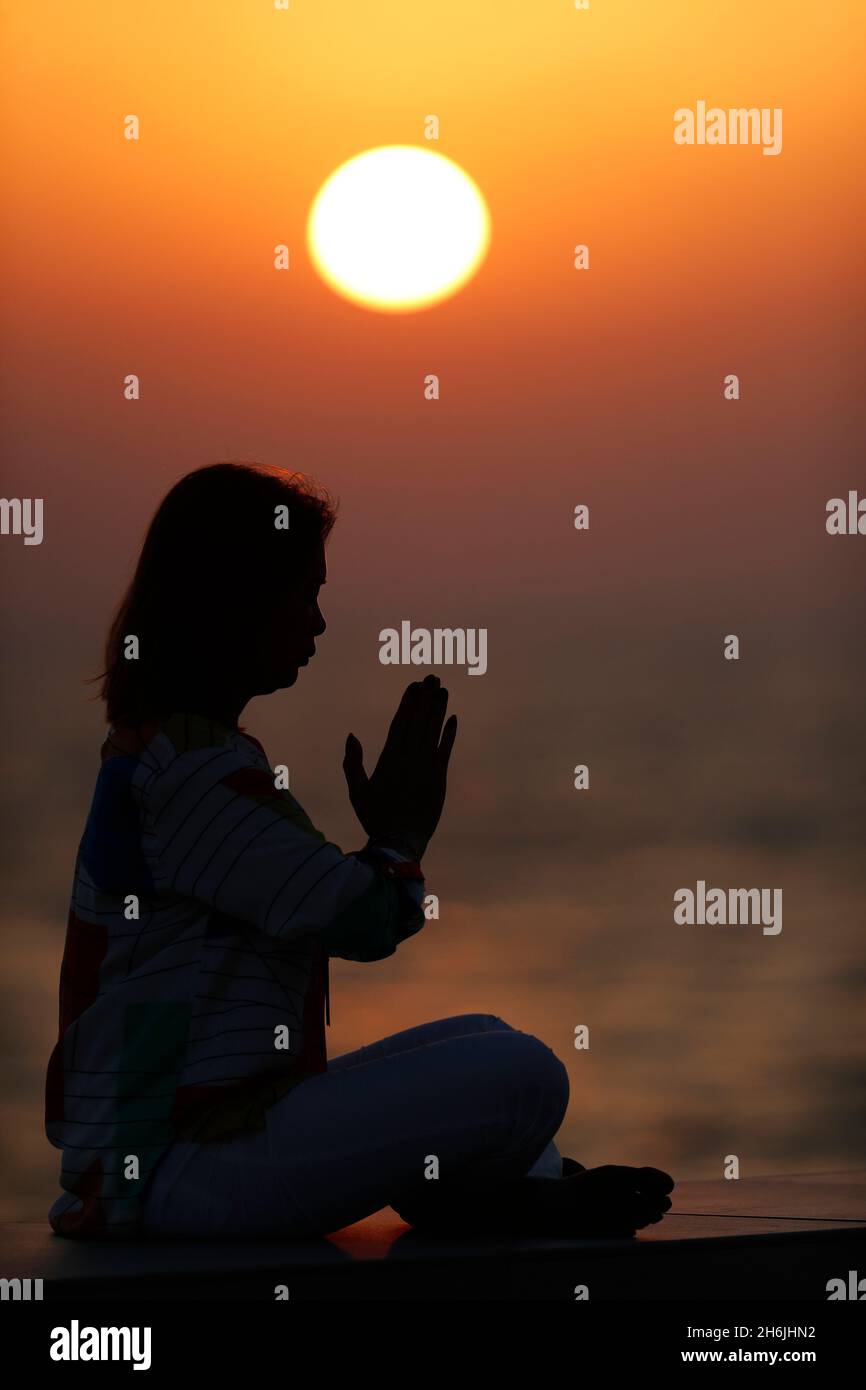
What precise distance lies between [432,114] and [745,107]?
2.29 ft

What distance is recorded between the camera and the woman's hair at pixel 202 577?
1.65 meters

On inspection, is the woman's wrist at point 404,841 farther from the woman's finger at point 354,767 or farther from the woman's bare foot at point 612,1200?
the woman's bare foot at point 612,1200

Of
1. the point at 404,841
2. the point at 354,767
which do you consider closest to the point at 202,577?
the point at 354,767

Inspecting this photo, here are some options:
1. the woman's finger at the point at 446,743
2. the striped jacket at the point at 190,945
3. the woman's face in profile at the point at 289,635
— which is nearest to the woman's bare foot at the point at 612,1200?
the striped jacket at the point at 190,945

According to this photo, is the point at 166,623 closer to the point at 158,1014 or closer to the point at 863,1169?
the point at 158,1014

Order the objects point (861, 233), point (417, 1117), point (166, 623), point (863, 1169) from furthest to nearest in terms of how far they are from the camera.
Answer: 1. point (861, 233)
2. point (863, 1169)
3. point (166, 623)
4. point (417, 1117)

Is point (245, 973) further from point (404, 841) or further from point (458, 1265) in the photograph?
point (458, 1265)

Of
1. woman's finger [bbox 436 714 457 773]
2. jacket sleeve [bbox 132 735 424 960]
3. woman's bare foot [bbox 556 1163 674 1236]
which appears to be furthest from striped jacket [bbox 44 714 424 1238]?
woman's bare foot [bbox 556 1163 674 1236]

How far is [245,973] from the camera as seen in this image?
1575 millimetres

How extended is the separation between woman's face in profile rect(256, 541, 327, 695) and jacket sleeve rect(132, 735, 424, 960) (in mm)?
129

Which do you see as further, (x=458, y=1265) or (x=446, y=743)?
(x=446, y=743)

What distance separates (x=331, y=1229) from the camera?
162 centimetres

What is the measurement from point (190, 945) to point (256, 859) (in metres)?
0.16
